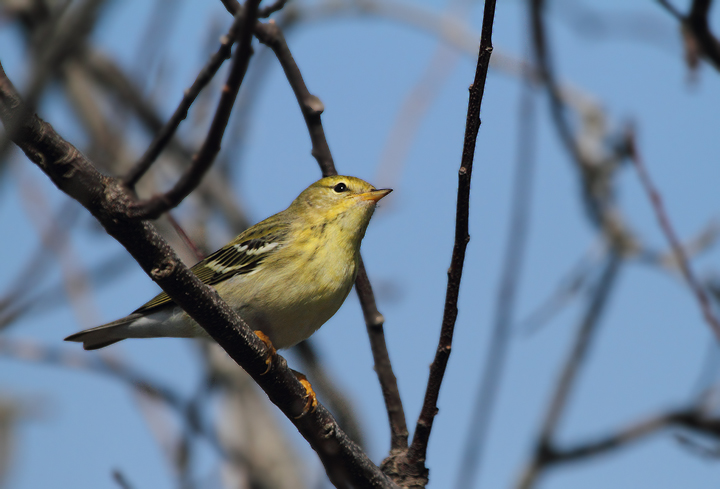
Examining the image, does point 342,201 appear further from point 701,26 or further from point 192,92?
point 192,92

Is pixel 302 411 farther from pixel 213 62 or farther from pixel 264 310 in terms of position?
pixel 213 62

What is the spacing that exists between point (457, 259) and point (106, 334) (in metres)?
3.30

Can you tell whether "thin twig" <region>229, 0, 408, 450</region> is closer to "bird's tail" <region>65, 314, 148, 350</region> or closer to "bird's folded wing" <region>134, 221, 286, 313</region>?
"bird's folded wing" <region>134, 221, 286, 313</region>

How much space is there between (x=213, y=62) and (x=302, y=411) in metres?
2.30

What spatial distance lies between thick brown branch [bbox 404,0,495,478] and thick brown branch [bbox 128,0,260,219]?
1130mm

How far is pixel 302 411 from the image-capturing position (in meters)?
3.78

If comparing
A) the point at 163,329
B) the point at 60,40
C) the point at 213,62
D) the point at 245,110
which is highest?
the point at 245,110

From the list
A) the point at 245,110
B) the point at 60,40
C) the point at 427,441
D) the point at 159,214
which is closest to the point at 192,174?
the point at 159,214

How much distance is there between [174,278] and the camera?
282 centimetres

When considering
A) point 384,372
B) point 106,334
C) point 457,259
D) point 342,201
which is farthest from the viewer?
point 342,201

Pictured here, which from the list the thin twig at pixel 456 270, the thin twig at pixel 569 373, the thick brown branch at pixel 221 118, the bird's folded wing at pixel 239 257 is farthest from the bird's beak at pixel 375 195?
the thick brown branch at pixel 221 118

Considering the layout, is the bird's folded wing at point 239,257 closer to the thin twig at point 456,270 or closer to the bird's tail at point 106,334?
the bird's tail at point 106,334

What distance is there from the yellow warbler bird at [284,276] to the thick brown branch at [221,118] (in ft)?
9.15

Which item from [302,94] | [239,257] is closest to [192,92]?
[302,94]
